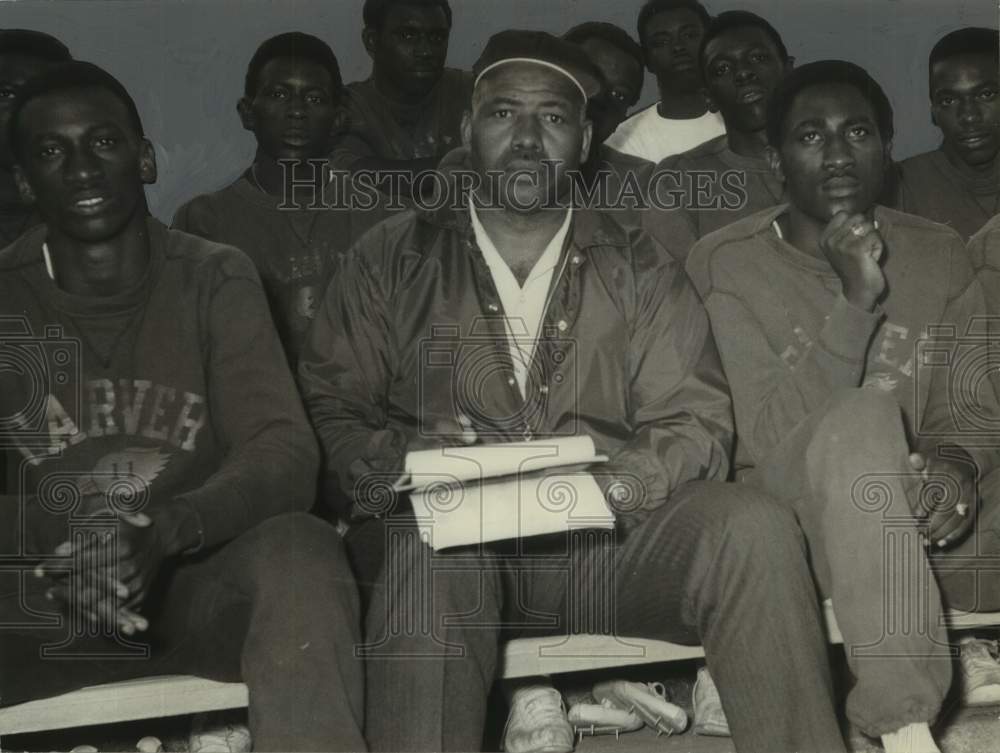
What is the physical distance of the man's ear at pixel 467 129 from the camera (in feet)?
12.7

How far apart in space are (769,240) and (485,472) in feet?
3.75

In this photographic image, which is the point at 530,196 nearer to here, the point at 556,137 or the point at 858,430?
the point at 556,137

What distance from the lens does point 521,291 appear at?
3.79m

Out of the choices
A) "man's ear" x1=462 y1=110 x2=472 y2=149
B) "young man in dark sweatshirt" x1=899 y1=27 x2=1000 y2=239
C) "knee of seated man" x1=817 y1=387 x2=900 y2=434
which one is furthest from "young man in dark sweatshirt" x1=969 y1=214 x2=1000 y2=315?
"man's ear" x1=462 y1=110 x2=472 y2=149

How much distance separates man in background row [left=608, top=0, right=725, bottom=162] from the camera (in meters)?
4.14

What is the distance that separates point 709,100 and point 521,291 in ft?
2.96

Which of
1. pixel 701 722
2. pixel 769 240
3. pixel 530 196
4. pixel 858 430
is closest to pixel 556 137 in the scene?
pixel 530 196

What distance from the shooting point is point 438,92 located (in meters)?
4.07

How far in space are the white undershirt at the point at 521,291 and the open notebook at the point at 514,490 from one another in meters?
0.36

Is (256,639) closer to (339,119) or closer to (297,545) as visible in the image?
(297,545)

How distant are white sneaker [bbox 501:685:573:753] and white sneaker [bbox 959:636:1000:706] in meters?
1.08

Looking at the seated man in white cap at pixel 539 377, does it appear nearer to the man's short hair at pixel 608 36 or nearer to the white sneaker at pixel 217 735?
the man's short hair at pixel 608 36

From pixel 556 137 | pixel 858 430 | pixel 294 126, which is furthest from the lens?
pixel 294 126

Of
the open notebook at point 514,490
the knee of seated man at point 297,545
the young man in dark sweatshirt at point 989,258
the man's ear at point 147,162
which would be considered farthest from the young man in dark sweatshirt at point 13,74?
the young man in dark sweatshirt at point 989,258
